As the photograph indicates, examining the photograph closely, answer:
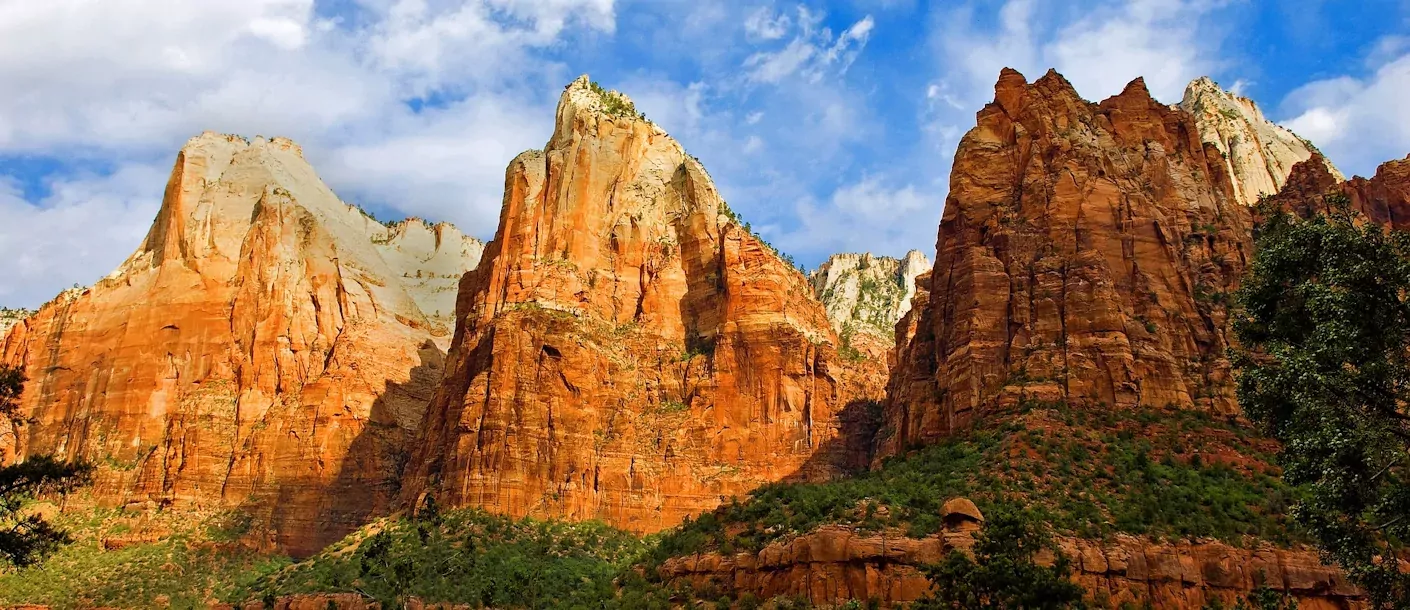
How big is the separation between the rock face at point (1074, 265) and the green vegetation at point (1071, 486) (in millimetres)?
2835

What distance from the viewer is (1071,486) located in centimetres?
6091

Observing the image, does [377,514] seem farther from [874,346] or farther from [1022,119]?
[874,346]

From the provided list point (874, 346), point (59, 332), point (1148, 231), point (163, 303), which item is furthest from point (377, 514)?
point (874, 346)

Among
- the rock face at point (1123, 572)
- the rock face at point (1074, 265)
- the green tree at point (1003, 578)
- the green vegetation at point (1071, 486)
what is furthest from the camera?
the rock face at point (1074, 265)

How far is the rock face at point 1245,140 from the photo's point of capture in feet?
363

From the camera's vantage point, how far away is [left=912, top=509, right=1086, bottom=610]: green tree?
41.8 metres

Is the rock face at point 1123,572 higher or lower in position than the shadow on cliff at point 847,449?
lower

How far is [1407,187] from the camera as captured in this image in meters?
91.2

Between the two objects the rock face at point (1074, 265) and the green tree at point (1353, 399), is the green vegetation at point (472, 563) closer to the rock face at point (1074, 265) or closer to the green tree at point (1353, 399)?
the rock face at point (1074, 265)

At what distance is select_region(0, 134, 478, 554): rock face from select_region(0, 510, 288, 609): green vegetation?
3.51 metres

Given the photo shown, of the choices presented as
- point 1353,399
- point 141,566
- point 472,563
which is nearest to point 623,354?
point 472,563

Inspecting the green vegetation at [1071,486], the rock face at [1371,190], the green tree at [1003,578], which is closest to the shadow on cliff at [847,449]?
the green vegetation at [1071,486]

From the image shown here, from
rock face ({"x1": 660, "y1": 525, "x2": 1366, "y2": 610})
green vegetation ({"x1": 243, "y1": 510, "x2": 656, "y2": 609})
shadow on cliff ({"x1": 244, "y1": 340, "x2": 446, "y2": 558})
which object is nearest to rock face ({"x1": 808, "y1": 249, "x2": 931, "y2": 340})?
shadow on cliff ({"x1": 244, "y1": 340, "x2": 446, "y2": 558})

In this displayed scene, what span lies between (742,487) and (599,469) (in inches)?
493
